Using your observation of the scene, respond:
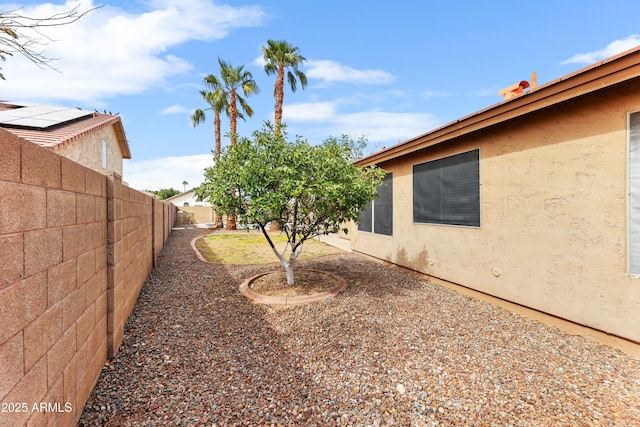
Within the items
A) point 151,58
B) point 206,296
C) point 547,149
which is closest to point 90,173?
point 206,296

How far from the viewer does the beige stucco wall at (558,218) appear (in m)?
3.68

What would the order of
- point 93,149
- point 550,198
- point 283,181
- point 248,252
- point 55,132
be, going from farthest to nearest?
point 93,149, point 248,252, point 55,132, point 283,181, point 550,198

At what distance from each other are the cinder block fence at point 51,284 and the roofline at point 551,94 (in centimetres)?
574

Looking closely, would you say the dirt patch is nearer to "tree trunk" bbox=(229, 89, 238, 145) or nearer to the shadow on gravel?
the shadow on gravel

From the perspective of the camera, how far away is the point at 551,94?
4094 millimetres

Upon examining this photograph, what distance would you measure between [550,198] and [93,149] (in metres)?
15.1

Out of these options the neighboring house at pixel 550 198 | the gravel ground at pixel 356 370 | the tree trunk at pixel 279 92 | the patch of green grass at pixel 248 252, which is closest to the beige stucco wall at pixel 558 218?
the neighboring house at pixel 550 198

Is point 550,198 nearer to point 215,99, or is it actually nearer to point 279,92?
point 279,92

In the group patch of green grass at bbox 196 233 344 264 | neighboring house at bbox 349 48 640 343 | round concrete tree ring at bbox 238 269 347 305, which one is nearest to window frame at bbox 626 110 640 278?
neighboring house at bbox 349 48 640 343

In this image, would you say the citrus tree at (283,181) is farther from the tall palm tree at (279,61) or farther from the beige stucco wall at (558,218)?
the tall palm tree at (279,61)

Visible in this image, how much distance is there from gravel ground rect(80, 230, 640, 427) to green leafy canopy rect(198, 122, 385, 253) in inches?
71.4

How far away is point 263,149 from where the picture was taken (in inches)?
216

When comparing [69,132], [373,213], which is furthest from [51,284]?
[69,132]

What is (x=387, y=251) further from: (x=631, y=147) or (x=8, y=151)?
(x=8, y=151)
